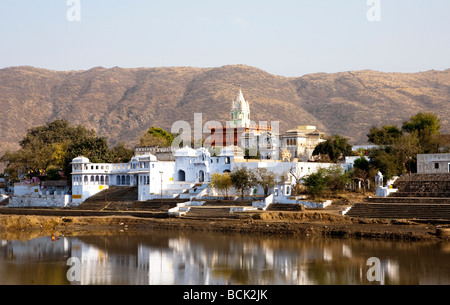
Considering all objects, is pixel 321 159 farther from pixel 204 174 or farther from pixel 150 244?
pixel 150 244

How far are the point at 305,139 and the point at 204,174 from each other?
53.6ft

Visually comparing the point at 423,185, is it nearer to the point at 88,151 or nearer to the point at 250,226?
the point at 250,226

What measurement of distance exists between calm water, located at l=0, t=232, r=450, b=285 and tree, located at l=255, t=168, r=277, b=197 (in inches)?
400

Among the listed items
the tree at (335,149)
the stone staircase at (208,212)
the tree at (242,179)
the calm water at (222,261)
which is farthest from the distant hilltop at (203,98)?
the calm water at (222,261)

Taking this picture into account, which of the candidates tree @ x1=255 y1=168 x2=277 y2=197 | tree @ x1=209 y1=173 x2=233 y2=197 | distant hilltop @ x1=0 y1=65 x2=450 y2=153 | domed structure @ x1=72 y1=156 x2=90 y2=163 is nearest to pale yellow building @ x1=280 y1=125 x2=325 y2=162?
tree @ x1=255 y1=168 x2=277 y2=197

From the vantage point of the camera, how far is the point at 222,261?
3166 cm

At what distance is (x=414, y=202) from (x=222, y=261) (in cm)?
1651

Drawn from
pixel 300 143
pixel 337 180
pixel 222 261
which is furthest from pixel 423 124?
pixel 222 261

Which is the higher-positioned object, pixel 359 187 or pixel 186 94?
pixel 186 94

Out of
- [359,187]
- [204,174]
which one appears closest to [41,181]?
[204,174]

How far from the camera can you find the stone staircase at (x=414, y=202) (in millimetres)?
40188

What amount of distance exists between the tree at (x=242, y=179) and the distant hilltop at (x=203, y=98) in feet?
214

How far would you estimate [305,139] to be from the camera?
6931 centimetres

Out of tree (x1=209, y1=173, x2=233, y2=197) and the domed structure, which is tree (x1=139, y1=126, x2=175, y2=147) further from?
tree (x1=209, y1=173, x2=233, y2=197)
